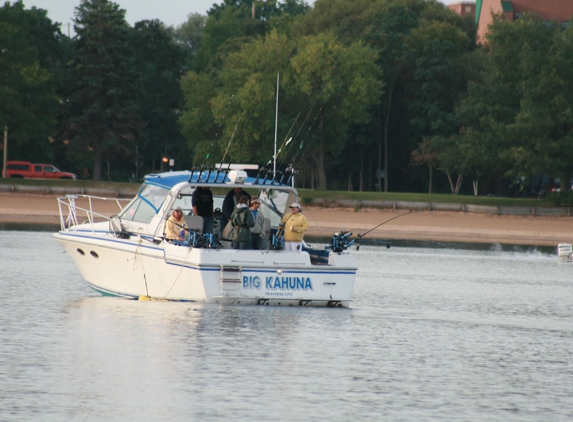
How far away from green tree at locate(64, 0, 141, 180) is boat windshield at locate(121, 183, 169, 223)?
51.2 metres

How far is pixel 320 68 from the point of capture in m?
72.8

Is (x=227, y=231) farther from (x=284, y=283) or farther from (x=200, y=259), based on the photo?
(x=284, y=283)

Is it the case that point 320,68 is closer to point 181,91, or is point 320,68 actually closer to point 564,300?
point 181,91

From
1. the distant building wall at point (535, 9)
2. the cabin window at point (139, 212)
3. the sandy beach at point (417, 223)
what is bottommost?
the sandy beach at point (417, 223)

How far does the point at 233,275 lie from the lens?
2033 centimetres

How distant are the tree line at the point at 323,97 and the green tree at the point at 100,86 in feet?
0.32

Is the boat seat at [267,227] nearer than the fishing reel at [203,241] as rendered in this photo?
No

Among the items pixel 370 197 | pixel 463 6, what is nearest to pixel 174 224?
pixel 370 197

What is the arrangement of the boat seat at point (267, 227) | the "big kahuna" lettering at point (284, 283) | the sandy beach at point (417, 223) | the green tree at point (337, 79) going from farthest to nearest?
the green tree at point (337, 79) → the sandy beach at point (417, 223) → the boat seat at point (267, 227) → the "big kahuna" lettering at point (284, 283)

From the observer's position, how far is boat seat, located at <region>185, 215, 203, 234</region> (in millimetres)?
20875

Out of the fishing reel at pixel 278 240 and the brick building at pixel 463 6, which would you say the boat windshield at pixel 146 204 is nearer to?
the fishing reel at pixel 278 240

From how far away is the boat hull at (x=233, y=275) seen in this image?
2028 centimetres

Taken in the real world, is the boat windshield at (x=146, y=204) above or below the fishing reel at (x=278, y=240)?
above

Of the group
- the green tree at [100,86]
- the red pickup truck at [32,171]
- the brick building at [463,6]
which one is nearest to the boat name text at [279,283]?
the green tree at [100,86]
